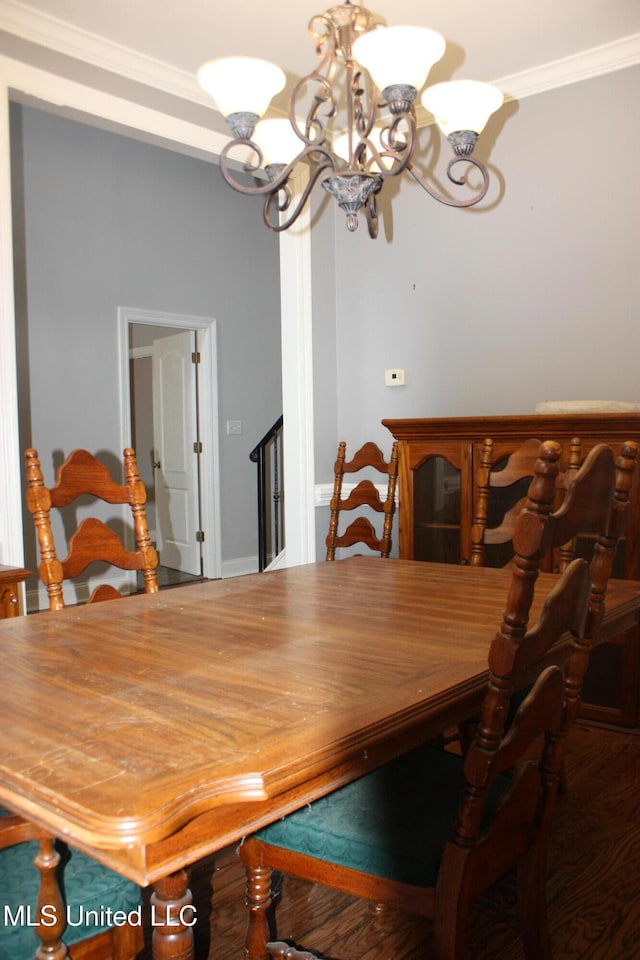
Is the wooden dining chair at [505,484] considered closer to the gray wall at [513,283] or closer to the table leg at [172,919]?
the gray wall at [513,283]

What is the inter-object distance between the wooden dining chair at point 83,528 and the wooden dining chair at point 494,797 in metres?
0.83

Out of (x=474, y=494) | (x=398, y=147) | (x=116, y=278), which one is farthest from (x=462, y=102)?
(x=116, y=278)

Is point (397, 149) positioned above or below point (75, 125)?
below

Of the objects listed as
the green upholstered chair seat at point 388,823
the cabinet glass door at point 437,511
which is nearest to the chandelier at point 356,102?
the cabinet glass door at point 437,511

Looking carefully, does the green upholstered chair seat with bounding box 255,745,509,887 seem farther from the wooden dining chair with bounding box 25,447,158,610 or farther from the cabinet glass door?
the cabinet glass door

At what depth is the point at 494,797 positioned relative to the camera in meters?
1.25

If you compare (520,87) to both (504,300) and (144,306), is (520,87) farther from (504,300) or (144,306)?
(144,306)

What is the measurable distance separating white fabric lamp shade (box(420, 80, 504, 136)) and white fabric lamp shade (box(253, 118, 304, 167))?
41 centimetres

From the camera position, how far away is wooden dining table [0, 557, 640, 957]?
0.76 metres

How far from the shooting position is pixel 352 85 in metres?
2.18

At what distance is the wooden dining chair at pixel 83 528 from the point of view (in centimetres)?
184

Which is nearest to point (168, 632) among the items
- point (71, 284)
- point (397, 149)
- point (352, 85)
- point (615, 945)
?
point (615, 945)

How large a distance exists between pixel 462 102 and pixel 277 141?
550 mm

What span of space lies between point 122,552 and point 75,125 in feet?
12.7
